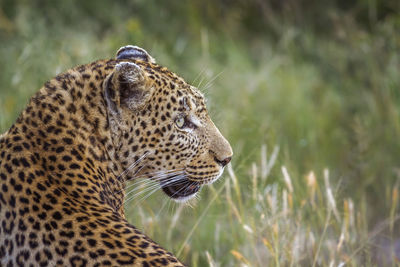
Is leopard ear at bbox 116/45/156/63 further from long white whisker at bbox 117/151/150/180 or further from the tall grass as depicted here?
the tall grass

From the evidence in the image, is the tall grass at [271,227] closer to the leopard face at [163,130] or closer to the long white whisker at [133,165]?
the leopard face at [163,130]

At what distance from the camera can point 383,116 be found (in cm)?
896

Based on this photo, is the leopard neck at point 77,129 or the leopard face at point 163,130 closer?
the leopard neck at point 77,129

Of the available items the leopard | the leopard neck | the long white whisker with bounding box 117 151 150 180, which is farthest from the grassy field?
the leopard neck

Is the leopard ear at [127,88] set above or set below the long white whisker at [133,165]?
above

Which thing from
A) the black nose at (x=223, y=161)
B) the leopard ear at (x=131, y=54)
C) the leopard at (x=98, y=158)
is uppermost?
the leopard ear at (x=131, y=54)

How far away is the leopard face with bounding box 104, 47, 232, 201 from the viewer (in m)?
4.32

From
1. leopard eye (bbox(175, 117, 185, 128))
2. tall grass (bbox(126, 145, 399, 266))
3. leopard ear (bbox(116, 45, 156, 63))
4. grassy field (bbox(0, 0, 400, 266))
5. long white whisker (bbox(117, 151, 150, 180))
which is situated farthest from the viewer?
grassy field (bbox(0, 0, 400, 266))

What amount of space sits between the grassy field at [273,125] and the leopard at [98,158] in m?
0.61

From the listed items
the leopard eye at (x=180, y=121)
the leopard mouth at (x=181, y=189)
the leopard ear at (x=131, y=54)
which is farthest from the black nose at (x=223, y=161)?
the leopard ear at (x=131, y=54)

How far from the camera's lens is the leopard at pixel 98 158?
143 inches

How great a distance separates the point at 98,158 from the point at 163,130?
524 millimetres

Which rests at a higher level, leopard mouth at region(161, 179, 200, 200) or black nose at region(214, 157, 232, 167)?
black nose at region(214, 157, 232, 167)

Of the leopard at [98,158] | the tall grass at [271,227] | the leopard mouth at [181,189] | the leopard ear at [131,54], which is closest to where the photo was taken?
the leopard at [98,158]
